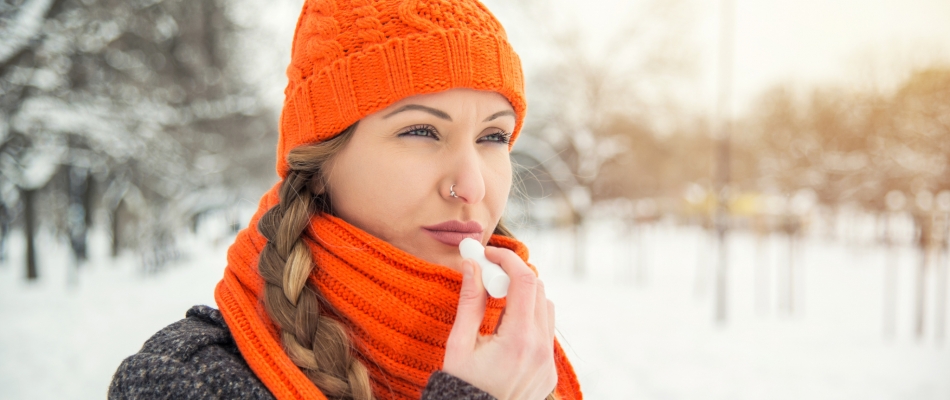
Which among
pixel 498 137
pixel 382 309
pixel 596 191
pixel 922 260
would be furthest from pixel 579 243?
pixel 382 309

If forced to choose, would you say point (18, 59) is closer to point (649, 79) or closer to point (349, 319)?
point (349, 319)

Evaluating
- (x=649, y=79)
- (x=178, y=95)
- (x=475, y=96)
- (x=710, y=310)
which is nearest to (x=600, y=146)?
(x=649, y=79)

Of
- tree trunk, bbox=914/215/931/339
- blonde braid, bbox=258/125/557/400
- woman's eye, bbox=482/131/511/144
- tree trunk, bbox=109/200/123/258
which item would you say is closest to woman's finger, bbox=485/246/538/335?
blonde braid, bbox=258/125/557/400

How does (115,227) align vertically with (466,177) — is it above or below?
below

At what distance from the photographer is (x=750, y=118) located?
1800 cm

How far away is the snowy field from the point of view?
4.70 meters

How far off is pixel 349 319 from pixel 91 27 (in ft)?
26.0

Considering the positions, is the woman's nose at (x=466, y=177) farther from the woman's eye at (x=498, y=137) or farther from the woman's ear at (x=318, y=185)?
the woman's ear at (x=318, y=185)

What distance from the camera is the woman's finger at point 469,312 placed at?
917mm

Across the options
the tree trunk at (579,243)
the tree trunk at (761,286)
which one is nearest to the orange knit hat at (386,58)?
the tree trunk at (761,286)

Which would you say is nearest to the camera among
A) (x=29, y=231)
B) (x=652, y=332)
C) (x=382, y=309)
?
(x=382, y=309)

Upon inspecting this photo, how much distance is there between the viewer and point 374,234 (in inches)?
46.8

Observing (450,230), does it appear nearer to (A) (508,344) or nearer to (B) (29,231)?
(A) (508,344)

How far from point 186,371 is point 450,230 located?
1.93 feet
